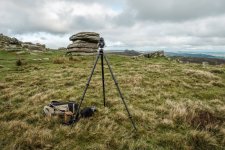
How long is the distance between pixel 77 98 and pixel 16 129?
412 cm

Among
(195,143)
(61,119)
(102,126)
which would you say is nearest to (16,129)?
(61,119)

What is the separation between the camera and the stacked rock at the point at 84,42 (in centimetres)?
3456

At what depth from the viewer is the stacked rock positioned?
34562 millimetres

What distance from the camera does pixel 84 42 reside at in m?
35.2

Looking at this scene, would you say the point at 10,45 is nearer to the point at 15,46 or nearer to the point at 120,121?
the point at 15,46

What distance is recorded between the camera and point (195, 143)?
6.73 m

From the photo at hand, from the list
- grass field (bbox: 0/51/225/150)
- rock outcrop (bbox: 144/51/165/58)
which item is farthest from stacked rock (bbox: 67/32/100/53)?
grass field (bbox: 0/51/225/150)

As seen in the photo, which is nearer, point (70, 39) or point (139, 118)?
point (139, 118)

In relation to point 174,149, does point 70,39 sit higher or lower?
higher

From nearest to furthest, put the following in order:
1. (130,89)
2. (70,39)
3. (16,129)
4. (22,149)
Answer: (22,149) → (16,129) → (130,89) → (70,39)

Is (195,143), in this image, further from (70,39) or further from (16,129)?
(70,39)

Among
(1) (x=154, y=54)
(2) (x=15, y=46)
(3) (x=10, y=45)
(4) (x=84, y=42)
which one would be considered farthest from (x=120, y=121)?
(3) (x=10, y=45)

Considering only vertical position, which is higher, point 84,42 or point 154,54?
point 84,42

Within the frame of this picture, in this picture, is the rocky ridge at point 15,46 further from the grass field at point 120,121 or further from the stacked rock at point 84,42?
the grass field at point 120,121
